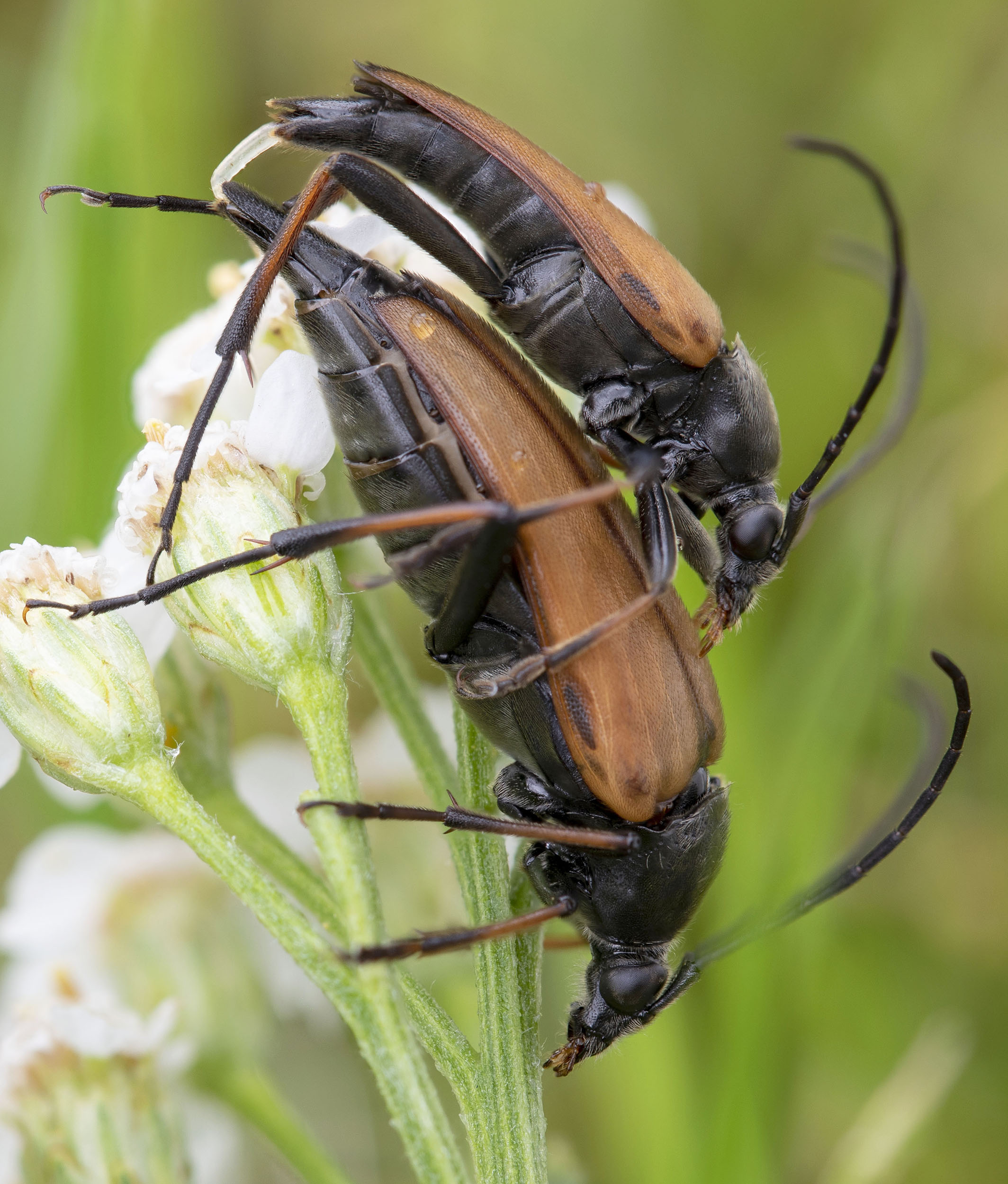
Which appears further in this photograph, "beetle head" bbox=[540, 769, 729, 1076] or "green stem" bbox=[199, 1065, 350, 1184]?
"green stem" bbox=[199, 1065, 350, 1184]

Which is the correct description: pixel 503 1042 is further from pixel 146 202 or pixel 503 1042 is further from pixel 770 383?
pixel 770 383

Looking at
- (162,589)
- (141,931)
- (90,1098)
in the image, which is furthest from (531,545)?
(141,931)

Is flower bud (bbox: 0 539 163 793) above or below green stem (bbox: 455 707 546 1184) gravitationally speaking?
above

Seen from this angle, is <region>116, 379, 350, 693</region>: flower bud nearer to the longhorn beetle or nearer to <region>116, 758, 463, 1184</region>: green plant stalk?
<region>116, 758, 463, 1184</region>: green plant stalk

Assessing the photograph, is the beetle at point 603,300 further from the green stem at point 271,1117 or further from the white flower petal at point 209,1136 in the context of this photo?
the white flower petal at point 209,1136

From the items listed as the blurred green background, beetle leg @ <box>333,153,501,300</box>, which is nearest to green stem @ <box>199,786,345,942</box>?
the blurred green background

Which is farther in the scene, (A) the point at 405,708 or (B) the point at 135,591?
→ (A) the point at 405,708

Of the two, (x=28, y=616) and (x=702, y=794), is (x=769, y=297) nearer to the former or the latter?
(x=702, y=794)

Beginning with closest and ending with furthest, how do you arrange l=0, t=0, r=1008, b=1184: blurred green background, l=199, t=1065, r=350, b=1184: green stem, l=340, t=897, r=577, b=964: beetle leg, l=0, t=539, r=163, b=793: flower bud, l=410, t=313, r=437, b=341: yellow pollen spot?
l=340, t=897, r=577, b=964: beetle leg, l=0, t=539, r=163, b=793: flower bud, l=410, t=313, r=437, b=341: yellow pollen spot, l=199, t=1065, r=350, b=1184: green stem, l=0, t=0, r=1008, b=1184: blurred green background

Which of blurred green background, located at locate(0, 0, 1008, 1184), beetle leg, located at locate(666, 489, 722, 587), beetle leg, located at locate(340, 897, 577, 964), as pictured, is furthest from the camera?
blurred green background, located at locate(0, 0, 1008, 1184)
